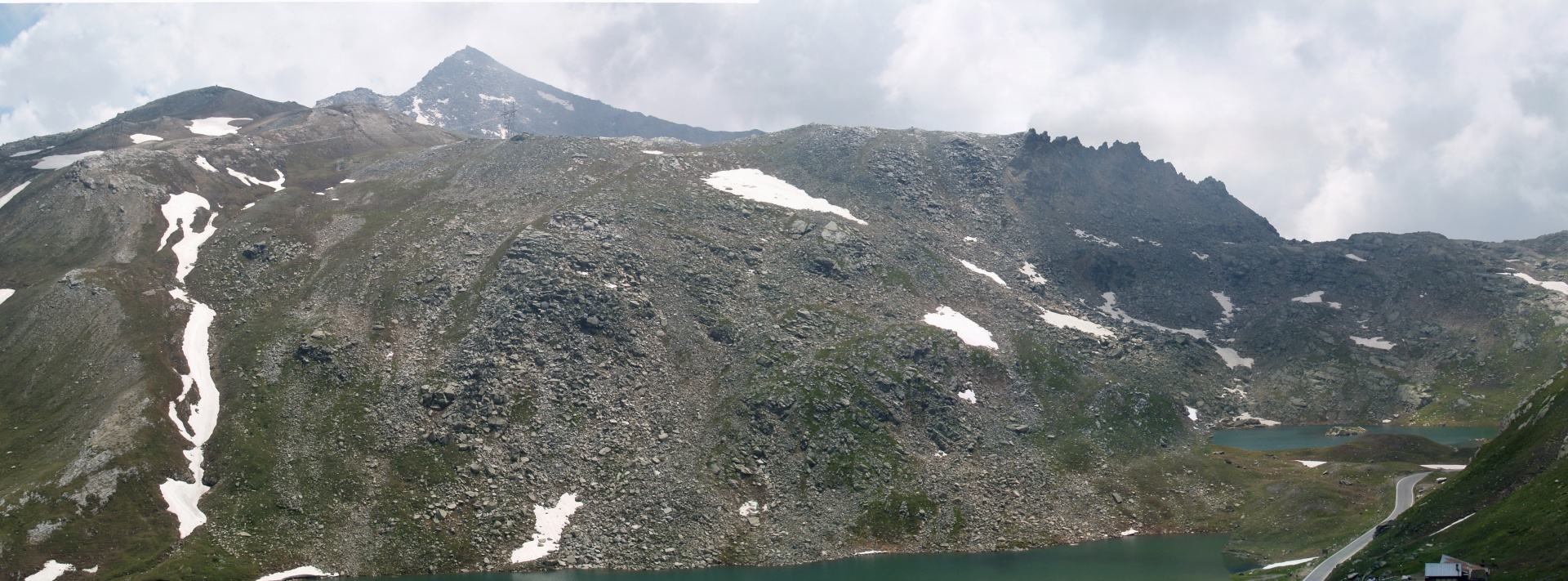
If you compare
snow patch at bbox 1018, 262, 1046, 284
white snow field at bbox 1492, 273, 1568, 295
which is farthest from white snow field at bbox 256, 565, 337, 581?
white snow field at bbox 1492, 273, 1568, 295

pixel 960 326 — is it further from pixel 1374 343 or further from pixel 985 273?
pixel 1374 343

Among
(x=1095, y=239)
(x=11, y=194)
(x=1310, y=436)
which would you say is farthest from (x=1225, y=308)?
(x=11, y=194)

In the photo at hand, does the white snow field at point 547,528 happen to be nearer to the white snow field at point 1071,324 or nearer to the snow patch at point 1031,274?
the white snow field at point 1071,324

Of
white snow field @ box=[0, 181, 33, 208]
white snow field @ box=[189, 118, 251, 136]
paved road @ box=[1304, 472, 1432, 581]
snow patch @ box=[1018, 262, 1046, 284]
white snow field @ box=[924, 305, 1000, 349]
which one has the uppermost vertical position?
white snow field @ box=[189, 118, 251, 136]

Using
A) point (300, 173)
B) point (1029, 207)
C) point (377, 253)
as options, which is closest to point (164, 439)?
point (377, 253)

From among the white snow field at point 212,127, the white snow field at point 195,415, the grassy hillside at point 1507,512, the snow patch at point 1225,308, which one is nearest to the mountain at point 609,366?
the white snow field at point 195,415

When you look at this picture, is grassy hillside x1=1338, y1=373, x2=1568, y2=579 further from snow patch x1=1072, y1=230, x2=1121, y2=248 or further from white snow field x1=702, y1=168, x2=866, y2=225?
snow patch x1=1072, y1=230, x2=1121, y2=248

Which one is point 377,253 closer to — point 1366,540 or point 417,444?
point 417,444
